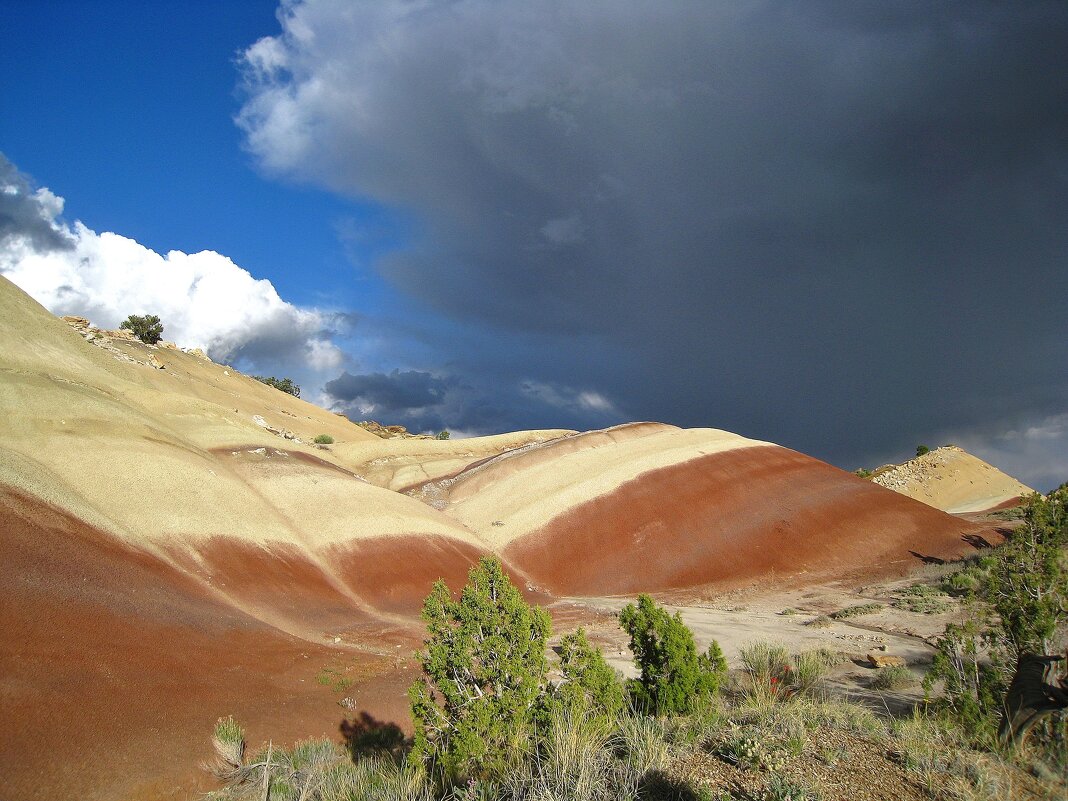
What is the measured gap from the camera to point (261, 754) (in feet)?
33.4

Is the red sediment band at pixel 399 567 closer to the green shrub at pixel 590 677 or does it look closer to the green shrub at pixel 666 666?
the green shrub at pixel 666 666

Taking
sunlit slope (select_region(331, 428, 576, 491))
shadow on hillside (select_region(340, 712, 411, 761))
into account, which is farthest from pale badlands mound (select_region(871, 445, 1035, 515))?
shadow on hillside (select_region(340, 712, 411, 761))

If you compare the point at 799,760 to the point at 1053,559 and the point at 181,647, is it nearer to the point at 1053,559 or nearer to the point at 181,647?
the point at 1053,559

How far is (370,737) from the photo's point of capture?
11656 mm

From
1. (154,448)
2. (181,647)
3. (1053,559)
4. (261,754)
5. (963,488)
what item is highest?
(963,488)

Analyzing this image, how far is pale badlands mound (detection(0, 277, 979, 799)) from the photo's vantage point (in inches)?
412

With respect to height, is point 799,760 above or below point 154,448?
below

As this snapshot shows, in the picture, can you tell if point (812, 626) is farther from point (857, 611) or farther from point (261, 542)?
point (261, 542)

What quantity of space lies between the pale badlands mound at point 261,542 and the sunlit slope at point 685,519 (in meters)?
0.15

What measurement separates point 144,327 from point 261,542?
2218 inches

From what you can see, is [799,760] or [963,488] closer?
[799,760]

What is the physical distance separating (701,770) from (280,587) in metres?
17.8

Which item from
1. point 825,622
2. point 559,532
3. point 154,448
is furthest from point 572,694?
point 559,532

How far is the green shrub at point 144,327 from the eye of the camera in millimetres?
64306
